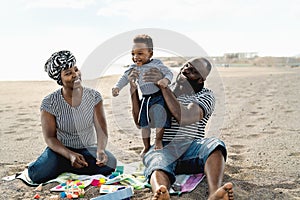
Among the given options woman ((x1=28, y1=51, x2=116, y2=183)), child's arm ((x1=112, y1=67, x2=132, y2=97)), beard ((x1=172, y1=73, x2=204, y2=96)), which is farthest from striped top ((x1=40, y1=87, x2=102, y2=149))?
beard ((x1=172, y1=73, x2=204, y2=96))

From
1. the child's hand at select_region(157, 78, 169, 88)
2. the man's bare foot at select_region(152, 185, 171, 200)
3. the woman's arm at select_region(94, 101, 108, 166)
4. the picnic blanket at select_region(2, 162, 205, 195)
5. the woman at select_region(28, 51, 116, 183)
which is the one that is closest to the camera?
the man's bare foot at select_region(152, 185, 171, 200)

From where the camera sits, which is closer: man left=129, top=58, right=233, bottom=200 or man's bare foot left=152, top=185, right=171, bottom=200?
man's bare foot left=152, top=185, right=171, bottom=200

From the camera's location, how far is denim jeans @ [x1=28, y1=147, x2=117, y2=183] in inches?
130

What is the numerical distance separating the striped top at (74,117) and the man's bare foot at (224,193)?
4.73ft

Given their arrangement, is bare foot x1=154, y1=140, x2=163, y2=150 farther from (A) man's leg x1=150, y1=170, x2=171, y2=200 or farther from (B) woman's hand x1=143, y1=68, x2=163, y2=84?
(B) woman's hand x1=143, y1=68, x2=163, y2=84

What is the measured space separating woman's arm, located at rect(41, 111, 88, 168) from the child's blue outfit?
0.67 metres

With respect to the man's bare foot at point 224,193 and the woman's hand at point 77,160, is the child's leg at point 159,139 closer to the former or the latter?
the woman's hand at point 77,160

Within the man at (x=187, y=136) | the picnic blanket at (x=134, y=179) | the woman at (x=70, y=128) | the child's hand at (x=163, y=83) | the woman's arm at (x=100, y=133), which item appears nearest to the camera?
the man at (x=187, y=136)

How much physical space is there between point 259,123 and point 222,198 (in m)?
3.54

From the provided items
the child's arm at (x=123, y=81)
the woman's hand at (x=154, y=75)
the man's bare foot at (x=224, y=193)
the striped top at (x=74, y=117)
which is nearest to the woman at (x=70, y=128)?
the striped top at (x=74, y=117)

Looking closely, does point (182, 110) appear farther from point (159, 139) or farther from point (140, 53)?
point (140, 53)

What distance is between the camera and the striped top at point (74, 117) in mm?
3324

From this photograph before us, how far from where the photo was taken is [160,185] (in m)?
2.66

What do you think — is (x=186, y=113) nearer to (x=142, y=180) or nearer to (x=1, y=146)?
(x=142, y=180)
